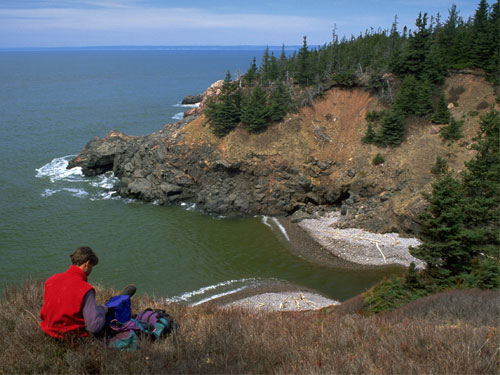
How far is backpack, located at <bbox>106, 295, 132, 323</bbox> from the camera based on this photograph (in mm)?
6938

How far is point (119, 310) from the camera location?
697 centimetres

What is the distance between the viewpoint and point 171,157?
43.3 metres

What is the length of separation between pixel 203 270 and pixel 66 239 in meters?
12.9

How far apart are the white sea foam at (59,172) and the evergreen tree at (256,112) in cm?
2260

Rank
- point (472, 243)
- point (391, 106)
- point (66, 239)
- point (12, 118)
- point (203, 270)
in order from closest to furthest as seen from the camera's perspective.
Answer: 1. point (472, 243)
2. point (203, 270)
3. point (66, 239)
4. point (391, 106)
5. point (12, 118)

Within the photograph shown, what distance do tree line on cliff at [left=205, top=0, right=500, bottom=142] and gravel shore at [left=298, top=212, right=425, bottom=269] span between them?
12.4 meters

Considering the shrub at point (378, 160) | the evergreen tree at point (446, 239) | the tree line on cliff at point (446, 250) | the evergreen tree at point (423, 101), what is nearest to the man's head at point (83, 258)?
the tree line on cliff at point (446, 250)

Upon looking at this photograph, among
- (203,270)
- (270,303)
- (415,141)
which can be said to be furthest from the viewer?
(415,141)

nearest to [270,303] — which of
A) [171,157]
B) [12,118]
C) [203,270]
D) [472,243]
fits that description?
[203,270]

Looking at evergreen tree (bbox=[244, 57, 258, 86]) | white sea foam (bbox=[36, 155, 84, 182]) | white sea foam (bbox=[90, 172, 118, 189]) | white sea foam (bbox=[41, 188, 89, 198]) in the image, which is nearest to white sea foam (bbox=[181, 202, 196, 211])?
white sea foam (bbox=[90, 172, 118, 189])

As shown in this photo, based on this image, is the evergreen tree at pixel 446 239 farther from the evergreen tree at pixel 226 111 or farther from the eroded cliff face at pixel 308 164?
the evergreen tree at pixel 226 111

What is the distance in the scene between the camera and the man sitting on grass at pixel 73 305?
6.08 m

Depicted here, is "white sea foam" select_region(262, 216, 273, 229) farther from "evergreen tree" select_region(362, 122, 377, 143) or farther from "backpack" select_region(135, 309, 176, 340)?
"backpack" select_region(135, 309, 176, 340)

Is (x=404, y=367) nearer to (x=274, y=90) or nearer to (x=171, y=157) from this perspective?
(x=171, y=157)
